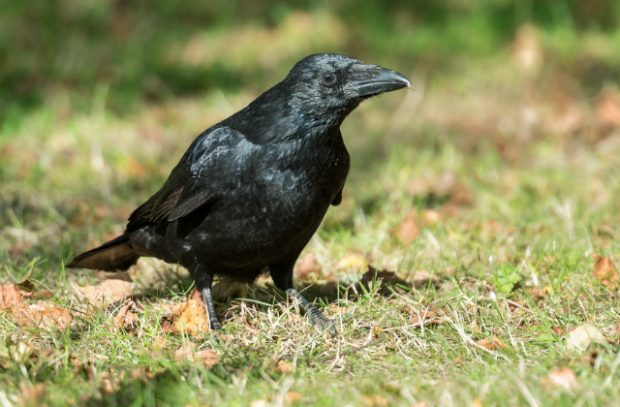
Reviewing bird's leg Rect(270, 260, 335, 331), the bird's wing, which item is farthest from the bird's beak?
bird's leg Rect(270, 260, 335, 331)

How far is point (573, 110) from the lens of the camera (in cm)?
750

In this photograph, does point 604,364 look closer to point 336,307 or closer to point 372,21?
point 336,307

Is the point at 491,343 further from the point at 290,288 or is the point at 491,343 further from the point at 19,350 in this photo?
the point at 19,350

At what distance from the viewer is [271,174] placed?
392cm

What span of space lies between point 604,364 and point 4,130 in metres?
5.22

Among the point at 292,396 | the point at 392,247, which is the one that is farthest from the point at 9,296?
the point at 392,247

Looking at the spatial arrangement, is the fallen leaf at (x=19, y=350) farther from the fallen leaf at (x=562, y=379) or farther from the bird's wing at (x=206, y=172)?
the fallen leaf at (x=562, y=379)

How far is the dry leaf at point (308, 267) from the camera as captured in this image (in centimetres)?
489

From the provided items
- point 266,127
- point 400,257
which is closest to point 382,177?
point 400,257

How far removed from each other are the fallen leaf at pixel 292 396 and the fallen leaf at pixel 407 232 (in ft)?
6.75

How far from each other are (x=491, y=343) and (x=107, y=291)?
177 cm

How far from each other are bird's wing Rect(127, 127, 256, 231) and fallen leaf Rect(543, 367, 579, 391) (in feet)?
4.94

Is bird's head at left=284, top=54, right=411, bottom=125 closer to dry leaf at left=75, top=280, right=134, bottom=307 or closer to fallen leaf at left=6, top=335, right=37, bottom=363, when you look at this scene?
dry leaf at left=75, top=280, right=134, bottom=307

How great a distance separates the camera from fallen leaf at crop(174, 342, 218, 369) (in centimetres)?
350
